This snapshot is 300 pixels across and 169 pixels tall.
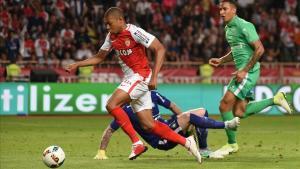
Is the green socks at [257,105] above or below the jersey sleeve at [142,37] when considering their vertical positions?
below

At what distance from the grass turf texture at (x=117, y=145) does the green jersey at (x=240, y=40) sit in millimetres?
1518

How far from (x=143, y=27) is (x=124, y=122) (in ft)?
62.3

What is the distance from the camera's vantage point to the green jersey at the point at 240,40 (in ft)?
45.4

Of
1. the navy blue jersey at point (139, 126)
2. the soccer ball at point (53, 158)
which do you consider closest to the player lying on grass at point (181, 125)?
the navy blue jersey at point (139, 126)

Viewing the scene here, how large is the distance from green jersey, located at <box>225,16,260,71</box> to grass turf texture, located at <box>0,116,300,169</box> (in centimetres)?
152

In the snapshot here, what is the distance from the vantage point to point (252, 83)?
14.0m

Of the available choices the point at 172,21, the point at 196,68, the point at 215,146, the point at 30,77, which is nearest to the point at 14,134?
the point at 215,146

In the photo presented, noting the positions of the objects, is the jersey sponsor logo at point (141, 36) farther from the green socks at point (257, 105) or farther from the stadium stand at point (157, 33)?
the stadium stand at point (157, 33)

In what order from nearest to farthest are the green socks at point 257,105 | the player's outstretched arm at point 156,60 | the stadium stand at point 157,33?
the player's outstretched arm at point 156,60
the green socks at point 257,105
the stadium stand at point 157,33

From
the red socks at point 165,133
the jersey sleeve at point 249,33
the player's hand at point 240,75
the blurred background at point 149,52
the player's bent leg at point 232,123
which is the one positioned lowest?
the blurred background at point 149,52

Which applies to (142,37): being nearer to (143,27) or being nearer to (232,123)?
(232,123)

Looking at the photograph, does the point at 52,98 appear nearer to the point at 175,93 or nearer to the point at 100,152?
the point at 175,93

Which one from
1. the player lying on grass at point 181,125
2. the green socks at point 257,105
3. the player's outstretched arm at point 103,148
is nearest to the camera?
the player lying on grass at point 181,125

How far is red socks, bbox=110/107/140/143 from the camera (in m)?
12.6
